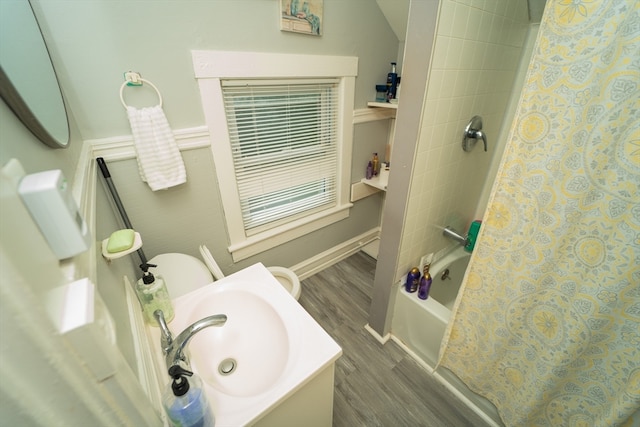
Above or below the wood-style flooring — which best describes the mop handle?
above

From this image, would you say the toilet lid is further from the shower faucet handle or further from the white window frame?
the shower faucet handle

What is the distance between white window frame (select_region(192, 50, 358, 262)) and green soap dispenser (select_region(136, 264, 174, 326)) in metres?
0.73

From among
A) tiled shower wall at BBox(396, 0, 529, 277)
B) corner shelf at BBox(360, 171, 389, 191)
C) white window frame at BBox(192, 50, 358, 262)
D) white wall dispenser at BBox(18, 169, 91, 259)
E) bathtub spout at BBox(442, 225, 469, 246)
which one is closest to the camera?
white wall dispenser at BBox(18, 169, 91, 259)

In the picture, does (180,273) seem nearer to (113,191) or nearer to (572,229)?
(113,191)

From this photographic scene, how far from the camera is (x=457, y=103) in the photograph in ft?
3.66

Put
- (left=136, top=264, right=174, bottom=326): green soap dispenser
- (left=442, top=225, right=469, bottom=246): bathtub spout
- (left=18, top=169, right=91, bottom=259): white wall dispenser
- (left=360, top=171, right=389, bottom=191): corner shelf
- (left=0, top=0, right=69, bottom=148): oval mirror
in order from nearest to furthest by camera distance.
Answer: (left=18, top=169, right=91, bottom=259): white wall dispenser, (left=0, top=0, right=69, bottom=148): oval mirror, (left=136, top=264, right=174, bottom=326): green soap dispenser, (left=442, top=225, right=469, bottom=246): bathtub spout, (left=360, top=171, right=389, bottom=191): corner shelf

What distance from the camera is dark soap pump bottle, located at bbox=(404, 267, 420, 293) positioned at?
139 centimetres

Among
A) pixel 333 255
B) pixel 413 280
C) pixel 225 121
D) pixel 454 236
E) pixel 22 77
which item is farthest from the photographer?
pixel 333 255

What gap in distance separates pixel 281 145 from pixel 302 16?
0.69 m

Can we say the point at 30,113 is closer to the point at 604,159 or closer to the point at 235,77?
Result: the point at 235,77

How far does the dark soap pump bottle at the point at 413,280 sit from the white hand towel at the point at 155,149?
131cm

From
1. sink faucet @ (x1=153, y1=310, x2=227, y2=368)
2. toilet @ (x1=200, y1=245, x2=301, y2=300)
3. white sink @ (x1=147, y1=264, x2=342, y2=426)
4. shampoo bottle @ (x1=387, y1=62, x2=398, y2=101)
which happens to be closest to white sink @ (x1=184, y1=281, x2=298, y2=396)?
white sink @ (x1=147, y1=264, x2=342, y2=426)

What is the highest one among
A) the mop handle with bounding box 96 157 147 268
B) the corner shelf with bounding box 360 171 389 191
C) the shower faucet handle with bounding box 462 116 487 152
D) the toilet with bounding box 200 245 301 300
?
the shower faucet handle with bounding box 462 116 487 152

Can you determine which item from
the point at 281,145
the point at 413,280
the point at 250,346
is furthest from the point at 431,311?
the point at 281,145
